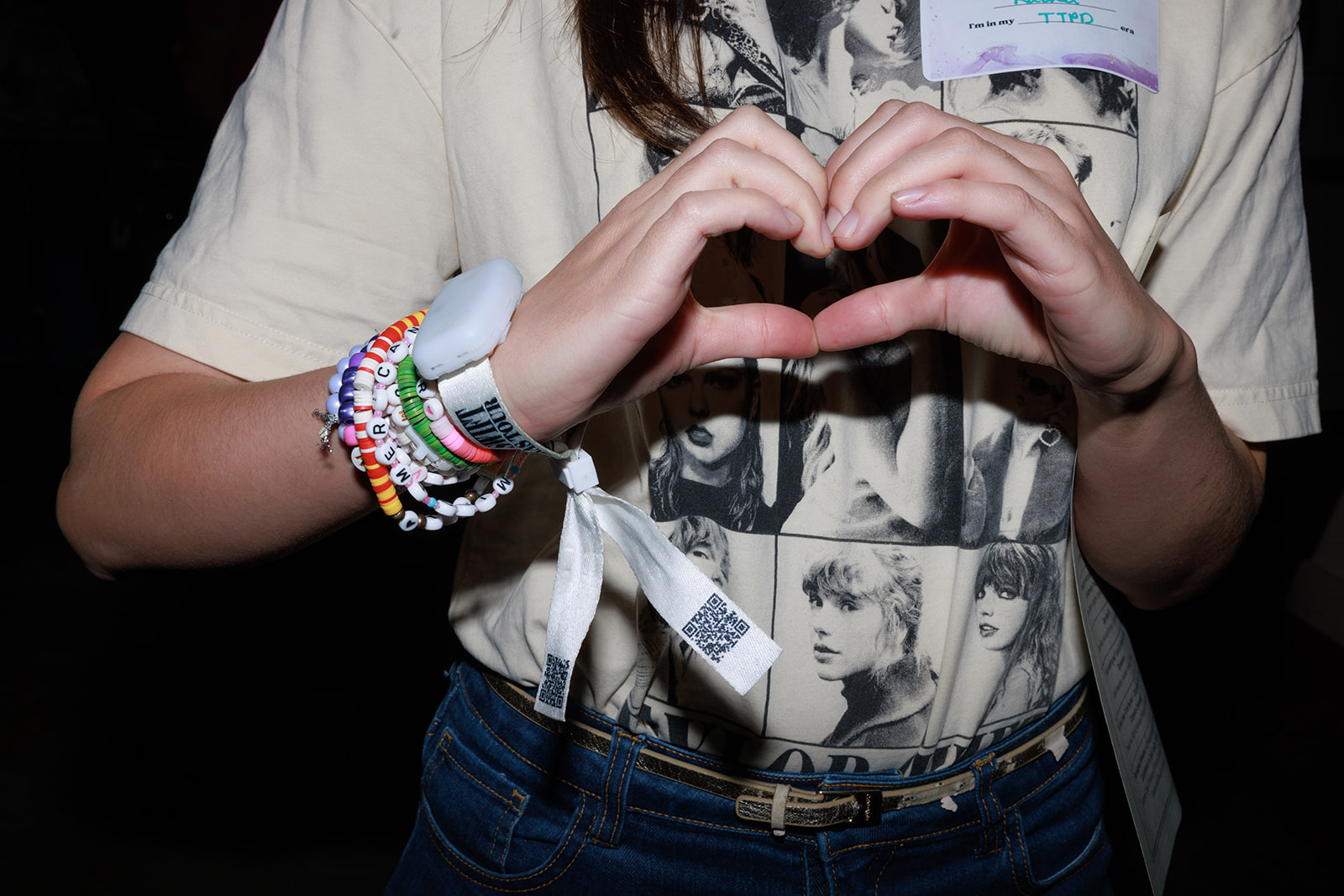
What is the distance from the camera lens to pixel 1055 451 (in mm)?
709

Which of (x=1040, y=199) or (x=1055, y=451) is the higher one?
(x=1040, y=199)

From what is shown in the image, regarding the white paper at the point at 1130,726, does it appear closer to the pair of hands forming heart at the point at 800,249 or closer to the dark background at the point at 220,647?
the pair of hands forming heart at the point at 800,249

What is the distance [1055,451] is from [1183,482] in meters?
0.10

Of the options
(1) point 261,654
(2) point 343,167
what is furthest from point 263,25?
(2) point 343,167

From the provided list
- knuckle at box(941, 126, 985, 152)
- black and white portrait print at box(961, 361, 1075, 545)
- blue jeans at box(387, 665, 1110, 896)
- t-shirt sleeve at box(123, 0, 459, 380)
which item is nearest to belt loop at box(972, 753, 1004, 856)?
blue jeans at box(387, 665, 1110, 896)

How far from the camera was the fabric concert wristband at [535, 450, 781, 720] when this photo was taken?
600mm

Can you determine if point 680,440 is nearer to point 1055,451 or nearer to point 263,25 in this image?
point 1055,451

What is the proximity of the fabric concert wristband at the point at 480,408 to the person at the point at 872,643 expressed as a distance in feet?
0.94

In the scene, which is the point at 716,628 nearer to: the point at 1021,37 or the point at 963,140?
the point at 963,140

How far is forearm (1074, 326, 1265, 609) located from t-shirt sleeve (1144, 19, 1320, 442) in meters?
0.05

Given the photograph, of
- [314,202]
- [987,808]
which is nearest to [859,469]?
[987,808]

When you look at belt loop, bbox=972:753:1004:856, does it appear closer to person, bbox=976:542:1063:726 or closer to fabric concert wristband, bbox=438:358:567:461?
person, bbox=976:542:1063:726

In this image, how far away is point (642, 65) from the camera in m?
0.63

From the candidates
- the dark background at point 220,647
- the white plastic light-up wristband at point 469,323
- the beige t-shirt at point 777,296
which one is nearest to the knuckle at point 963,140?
the beige t-shirt at point 777,296
